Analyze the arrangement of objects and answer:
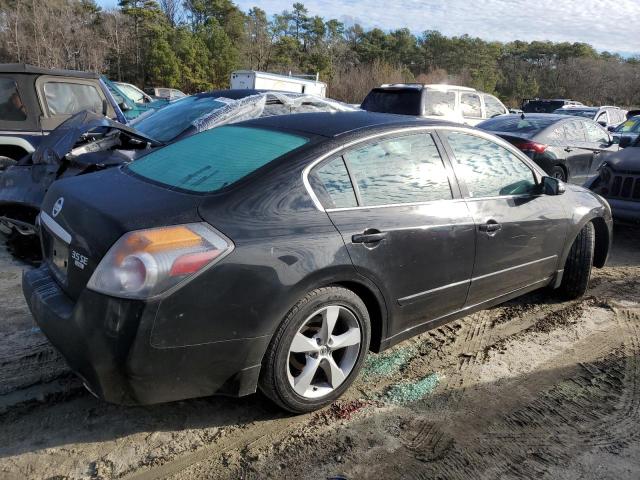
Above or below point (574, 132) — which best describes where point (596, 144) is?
below

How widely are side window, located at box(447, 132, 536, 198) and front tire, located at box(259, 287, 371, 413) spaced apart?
4.20 ft

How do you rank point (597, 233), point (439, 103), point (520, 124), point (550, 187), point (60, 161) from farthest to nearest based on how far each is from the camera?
point (439, 103) < point (520, 124) < point (597, 233) < point (60, 161) < point (550, 187)

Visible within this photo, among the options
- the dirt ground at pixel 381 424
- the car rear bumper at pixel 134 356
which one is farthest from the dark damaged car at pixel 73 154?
the car rear bumper at pixel 134 356

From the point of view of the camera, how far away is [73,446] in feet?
8.31

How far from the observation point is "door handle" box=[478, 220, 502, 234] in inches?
134

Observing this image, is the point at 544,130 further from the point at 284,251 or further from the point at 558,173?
the point at 284,251

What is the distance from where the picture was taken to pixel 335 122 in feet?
10.7

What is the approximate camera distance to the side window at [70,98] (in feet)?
20.5

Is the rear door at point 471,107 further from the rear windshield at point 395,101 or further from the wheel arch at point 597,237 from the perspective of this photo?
the wheel arch at point 597,237

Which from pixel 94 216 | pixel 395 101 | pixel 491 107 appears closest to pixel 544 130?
pixel 395 101

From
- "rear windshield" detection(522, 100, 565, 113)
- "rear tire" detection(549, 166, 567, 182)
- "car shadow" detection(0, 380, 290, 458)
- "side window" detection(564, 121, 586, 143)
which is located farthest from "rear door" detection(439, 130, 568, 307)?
"rear windshield" detection(522, 100, 565, 113)

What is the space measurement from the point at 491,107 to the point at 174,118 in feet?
29.0

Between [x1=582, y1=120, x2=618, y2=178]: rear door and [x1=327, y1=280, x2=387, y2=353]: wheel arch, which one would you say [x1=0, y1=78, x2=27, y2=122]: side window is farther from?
[x1=582, y1=120, x2=618, y2=178]: rear door

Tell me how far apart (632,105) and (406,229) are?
64.7 metres
